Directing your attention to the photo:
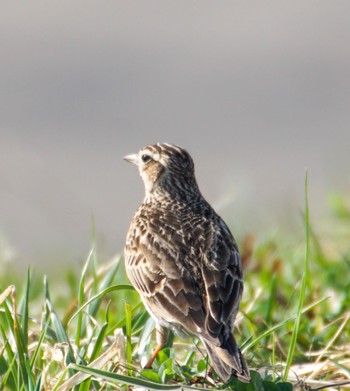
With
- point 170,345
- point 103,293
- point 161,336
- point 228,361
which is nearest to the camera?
point 228,361

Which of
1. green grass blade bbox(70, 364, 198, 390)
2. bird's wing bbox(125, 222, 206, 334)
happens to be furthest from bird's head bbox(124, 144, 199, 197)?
green grass blade bbox(70, 364, 198, 390)

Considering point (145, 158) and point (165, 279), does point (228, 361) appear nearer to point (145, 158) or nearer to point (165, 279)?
point (165, 279)

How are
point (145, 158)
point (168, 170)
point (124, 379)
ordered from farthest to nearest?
1. point (145, 158)
2. point (168, 170)
3. point (124, 379)

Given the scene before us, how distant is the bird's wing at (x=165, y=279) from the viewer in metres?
5.79

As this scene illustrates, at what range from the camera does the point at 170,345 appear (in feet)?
20.7

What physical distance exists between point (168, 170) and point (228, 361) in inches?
98.7

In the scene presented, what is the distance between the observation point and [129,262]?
6648mm

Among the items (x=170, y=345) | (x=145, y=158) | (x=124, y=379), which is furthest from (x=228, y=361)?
(x=145, y=158)

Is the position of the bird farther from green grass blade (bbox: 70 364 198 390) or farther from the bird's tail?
green grass blade (bbox: 70 364 198 390)

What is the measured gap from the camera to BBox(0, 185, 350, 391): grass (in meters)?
5.49

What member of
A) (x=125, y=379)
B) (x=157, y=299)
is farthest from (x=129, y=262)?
(x=125, y=379)

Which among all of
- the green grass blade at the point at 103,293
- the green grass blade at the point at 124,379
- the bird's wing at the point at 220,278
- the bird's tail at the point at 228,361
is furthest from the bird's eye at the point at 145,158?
the green grass blade at the point at 124,379

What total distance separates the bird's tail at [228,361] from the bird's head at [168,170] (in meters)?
2.18

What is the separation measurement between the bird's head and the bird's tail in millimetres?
2181
